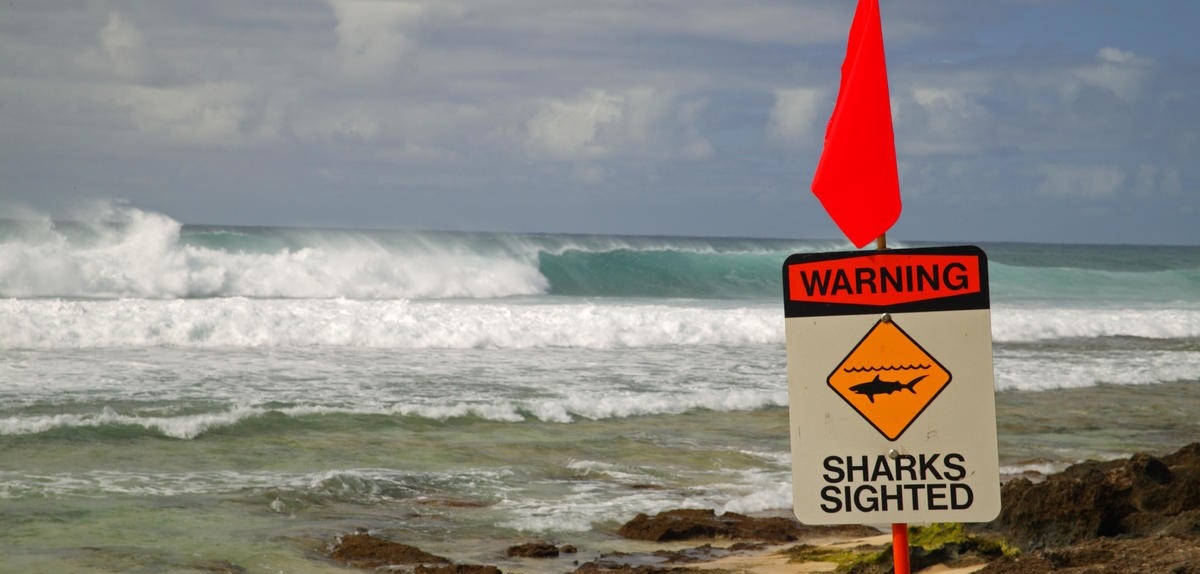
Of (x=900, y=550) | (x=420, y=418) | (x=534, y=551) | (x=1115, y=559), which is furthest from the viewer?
(x=420, y=418)

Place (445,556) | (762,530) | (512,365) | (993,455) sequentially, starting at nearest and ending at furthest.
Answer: (993,455) → (445,556) → (762,530) → (512,365)

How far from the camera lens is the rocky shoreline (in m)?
4.64

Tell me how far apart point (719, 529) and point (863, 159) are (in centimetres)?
544

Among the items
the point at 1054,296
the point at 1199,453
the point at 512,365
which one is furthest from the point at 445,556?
the point at 1054,296

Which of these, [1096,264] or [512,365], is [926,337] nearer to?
[512,365]

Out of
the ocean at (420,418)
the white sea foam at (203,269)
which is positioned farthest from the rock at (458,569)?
the white sea foam at (203,269)

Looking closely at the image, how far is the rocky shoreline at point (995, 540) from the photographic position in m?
4.64

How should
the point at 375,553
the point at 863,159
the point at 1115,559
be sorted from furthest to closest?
the point at 375,553 → the point at 1115,559 → the point at 863,159

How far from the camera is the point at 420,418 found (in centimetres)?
1200

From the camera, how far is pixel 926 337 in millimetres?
2406

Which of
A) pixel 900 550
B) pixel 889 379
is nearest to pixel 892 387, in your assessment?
pixel 889 379

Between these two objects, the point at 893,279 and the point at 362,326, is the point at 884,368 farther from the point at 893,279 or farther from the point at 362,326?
the point at 362,326

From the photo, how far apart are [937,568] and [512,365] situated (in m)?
11.5

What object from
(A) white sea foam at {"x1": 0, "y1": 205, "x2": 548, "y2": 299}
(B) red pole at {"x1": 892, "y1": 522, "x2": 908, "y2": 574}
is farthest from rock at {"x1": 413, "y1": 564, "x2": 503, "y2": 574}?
(A) white sea foam at {"x1": 0, "y1": 205, "x2": 548, "y2": 299}
